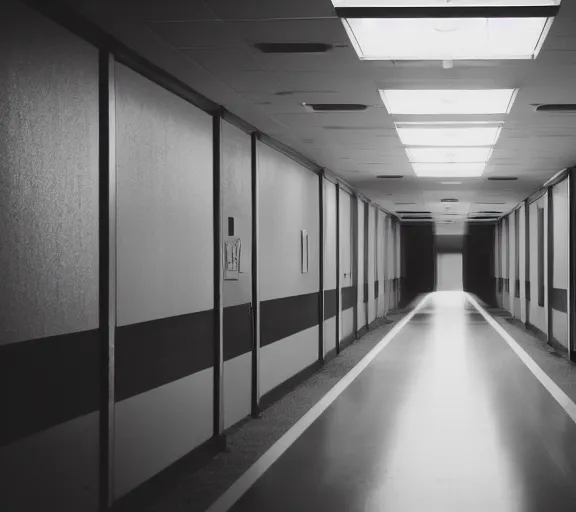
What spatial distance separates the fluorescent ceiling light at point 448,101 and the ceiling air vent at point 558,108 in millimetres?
257

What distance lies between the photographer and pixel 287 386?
8.33 metres

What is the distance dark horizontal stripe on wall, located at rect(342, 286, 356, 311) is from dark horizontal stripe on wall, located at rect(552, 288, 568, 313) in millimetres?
3270

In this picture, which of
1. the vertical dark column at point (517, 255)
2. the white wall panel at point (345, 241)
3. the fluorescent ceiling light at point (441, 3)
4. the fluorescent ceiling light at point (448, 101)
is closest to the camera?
the fluorescent ceiling light at point (441, 3)

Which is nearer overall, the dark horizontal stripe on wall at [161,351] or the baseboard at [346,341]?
the dark horizontal stripe on wall at [161,351]

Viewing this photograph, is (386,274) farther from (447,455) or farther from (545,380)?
(447,455)

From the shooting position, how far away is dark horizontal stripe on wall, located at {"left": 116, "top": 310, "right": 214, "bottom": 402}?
14.1 feet

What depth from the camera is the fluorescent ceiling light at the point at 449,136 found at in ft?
24.7

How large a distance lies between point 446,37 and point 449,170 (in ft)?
21.5

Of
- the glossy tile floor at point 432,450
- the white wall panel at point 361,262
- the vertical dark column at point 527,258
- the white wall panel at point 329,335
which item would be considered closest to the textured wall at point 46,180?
the glossy tile floor at point 432,450

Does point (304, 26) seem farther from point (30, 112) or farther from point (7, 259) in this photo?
point (7, 259)

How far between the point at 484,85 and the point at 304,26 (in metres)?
1.87

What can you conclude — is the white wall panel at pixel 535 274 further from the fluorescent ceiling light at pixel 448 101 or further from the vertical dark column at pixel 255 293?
the vertical dark column at pixel 255 293

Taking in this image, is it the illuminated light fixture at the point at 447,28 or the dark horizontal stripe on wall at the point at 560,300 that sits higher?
the illuminated light fixture at the point at 447,28

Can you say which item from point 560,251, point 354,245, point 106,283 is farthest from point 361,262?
point 106,283
